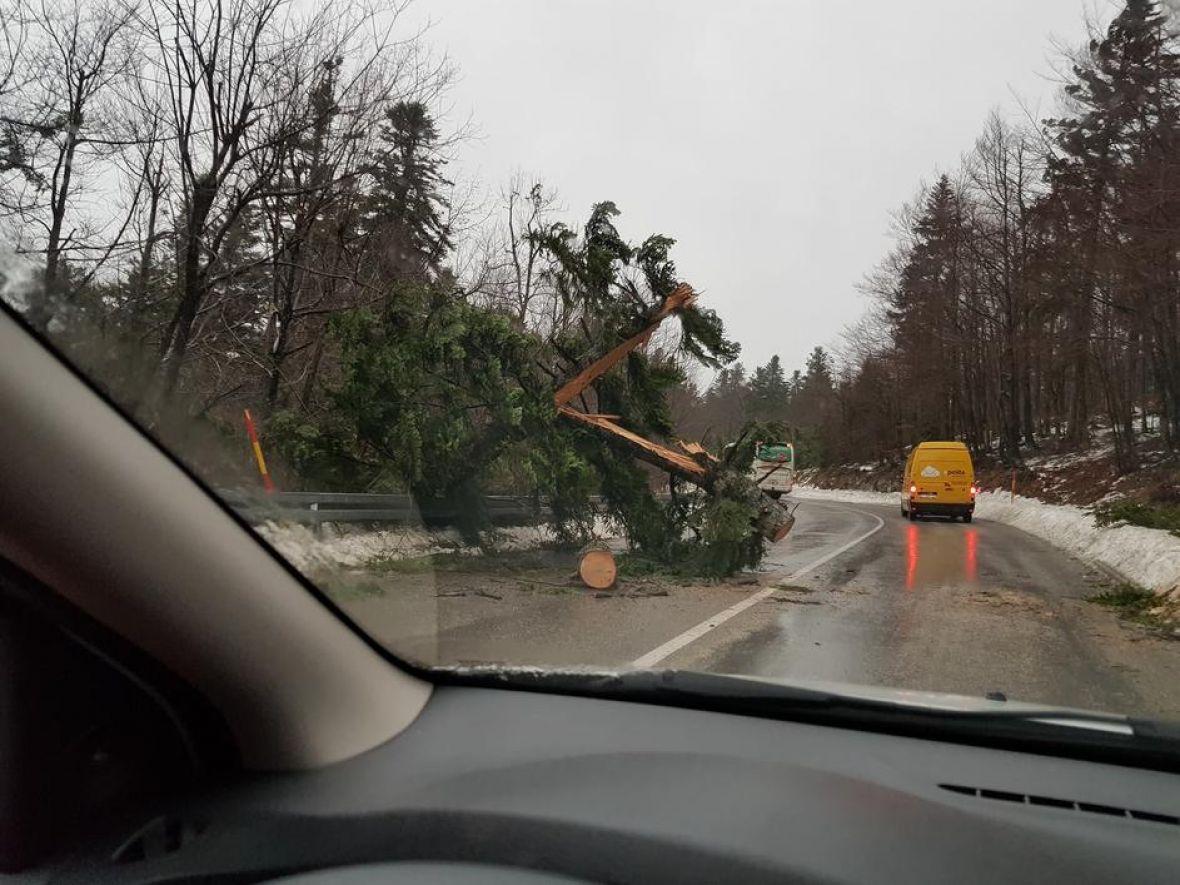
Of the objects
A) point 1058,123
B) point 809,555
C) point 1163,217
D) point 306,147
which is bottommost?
point 809,555

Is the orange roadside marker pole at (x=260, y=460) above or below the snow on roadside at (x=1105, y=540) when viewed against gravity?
above

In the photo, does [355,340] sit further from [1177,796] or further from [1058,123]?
[1058,123]

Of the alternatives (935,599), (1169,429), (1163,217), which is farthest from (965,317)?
(935,599)

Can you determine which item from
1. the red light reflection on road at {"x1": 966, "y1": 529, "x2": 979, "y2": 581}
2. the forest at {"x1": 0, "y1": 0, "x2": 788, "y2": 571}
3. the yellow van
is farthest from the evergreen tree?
the yellow van

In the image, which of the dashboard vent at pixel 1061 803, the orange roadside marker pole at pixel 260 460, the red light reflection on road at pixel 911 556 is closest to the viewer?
the dashboard vent at pixel 1061 803

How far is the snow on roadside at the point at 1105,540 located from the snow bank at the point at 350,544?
7651mm

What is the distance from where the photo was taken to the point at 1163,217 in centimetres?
1894

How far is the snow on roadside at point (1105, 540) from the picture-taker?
1123 cm

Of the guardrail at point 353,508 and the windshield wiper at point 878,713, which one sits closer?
the windshield wiper at point 878,713

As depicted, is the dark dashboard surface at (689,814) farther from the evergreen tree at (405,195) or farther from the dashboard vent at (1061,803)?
the evergreen tree at (405,195)

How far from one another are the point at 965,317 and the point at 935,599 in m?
37.0

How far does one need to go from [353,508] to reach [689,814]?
3656 mm

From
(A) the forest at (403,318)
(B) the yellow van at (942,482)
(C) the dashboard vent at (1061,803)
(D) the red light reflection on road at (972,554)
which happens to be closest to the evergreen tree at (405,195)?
(A) the forest at (403,318)

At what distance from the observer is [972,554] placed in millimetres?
14930
